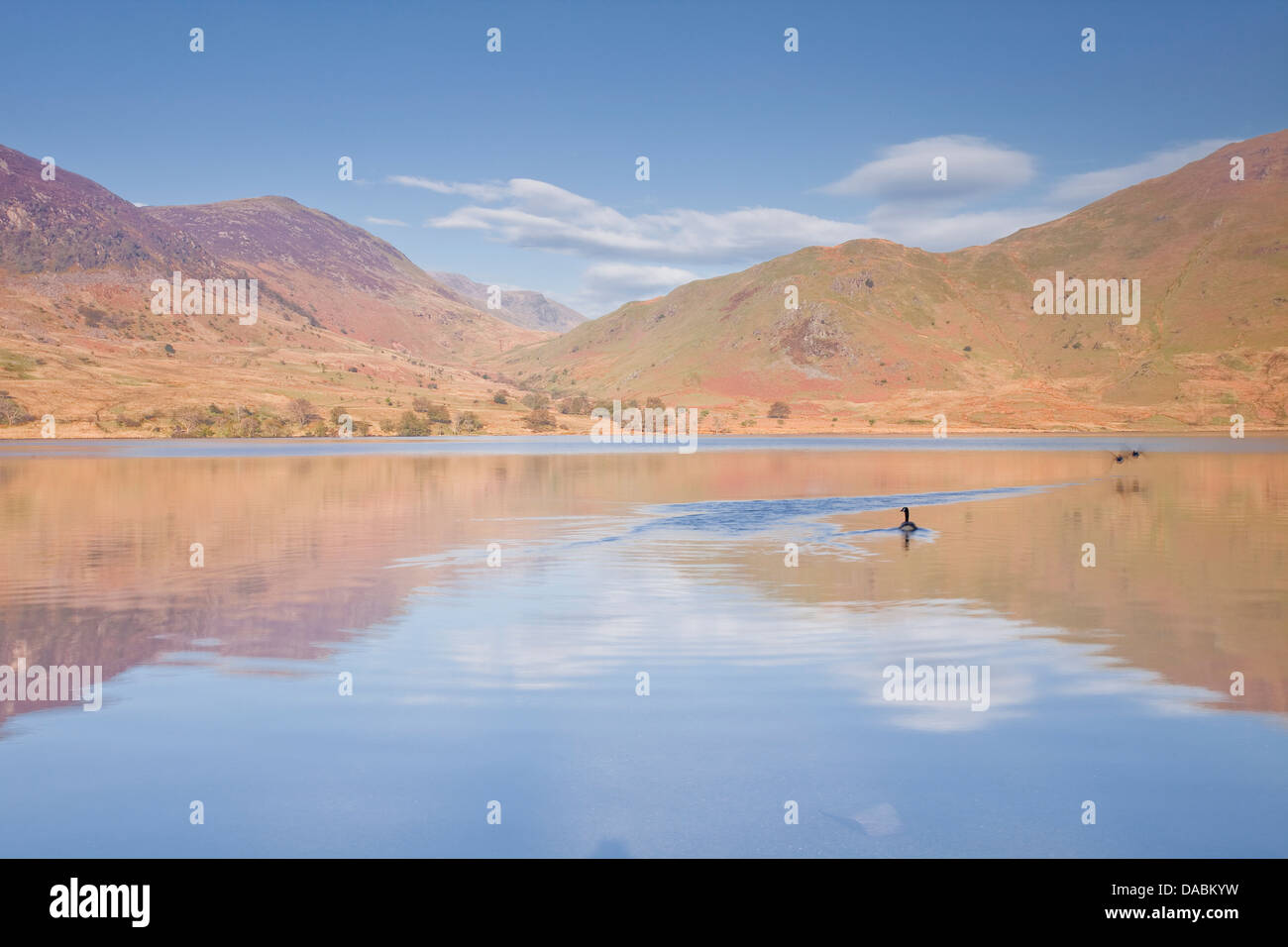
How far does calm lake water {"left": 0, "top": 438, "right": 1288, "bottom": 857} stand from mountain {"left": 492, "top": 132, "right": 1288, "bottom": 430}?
11262 centimetres

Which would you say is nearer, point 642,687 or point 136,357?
point 642,687

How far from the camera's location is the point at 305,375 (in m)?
139

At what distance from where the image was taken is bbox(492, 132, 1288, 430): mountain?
13350 cm

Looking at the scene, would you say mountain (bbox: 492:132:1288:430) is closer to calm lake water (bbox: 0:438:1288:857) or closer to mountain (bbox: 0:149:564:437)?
mountain (bbox: 0:149:564:437)

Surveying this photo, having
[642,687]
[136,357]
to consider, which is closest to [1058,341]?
[136,357]

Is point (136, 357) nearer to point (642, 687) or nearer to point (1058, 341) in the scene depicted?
point (642, 687)

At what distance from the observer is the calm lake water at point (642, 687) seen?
23.5 feet

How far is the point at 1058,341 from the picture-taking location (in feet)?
561

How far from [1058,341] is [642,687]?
180085mm
